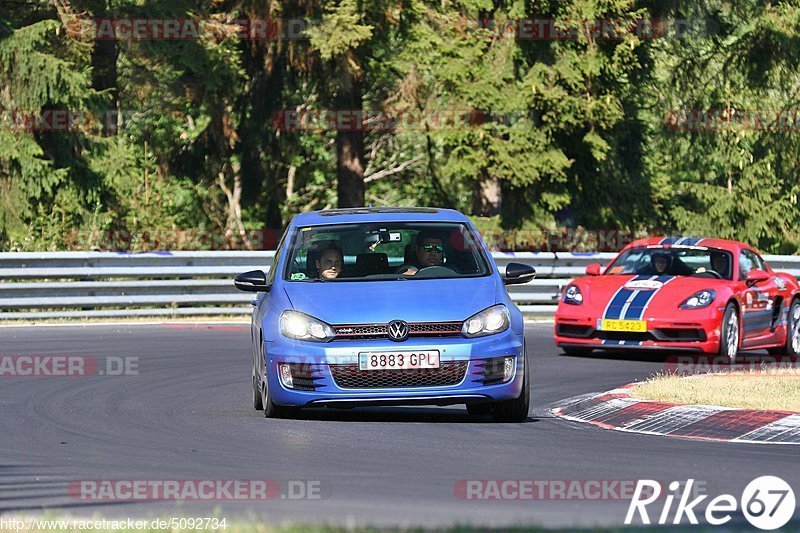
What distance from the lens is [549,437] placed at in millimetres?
9992

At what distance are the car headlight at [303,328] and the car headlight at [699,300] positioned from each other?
23.9 ft

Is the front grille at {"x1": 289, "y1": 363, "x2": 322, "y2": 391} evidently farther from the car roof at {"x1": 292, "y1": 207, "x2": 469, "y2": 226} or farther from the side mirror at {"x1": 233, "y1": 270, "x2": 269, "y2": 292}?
the car roof at {"x1": 292, "y1": 207, "x2": 469, "y2": 226}

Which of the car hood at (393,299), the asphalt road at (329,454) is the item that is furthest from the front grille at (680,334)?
the car hood at (393,299)

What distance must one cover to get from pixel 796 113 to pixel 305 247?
28.6 meters

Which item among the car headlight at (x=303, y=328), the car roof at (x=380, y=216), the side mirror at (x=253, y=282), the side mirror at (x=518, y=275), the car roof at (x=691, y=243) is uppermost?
the car roof at (x=380, y=216)

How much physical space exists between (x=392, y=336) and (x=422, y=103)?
24.7 meters

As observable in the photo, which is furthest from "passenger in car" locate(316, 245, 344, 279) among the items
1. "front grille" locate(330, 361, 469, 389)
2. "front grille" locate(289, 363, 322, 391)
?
"front grille" locate(330, 361, 469, 389)

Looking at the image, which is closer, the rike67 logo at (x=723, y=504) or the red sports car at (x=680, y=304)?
the rike67 logo at (x=723, y=504)

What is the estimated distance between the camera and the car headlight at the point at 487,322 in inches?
412

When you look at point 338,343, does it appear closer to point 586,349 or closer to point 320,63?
point 586,349

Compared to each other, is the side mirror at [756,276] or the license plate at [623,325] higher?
the side mirror at [756,276]

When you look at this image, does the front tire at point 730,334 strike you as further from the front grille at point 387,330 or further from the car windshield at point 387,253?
the front grille at point 387,330

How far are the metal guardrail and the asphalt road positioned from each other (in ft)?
26.0

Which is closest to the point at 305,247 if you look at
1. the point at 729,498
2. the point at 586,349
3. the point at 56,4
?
the point at 729,498
